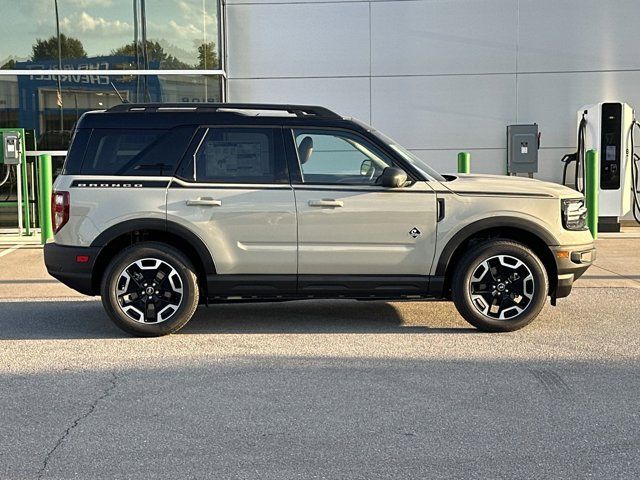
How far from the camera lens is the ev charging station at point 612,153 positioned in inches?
A: 599

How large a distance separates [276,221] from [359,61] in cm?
1056

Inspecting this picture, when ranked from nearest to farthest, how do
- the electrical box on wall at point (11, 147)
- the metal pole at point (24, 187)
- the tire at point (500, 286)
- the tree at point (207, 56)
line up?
→ the tire at point (500, 286) → the electrical box on wall at point (11, 147) → the metal pole at point (24, 187) → the tree at point (207, 56)

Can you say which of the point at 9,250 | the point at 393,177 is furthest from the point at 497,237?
the point at 9,250

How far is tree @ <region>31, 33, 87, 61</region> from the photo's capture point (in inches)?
640

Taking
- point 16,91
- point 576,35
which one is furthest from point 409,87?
point 16,91

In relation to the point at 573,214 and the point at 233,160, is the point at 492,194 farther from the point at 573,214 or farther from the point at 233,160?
the point at 233,160

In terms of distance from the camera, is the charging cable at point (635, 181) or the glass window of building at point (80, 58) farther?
the glass window of building at point (80, 58)

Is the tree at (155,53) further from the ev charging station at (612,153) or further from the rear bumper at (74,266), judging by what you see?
the rear bumper at (74,266)

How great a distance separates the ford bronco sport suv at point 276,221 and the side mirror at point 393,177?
0.4 inches

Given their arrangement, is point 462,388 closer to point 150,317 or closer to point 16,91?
point 150,317

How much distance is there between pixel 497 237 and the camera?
7.07 metres

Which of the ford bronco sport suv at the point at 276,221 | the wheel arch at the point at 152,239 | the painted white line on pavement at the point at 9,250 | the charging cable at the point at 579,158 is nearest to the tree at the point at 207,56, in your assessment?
the painted white line on pavement at the point at 9,250

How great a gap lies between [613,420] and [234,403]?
220cm

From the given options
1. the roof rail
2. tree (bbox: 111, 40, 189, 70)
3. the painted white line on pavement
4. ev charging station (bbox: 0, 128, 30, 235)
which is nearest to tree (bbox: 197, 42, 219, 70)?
tree (bbox: 111, 40, 189, 70)
